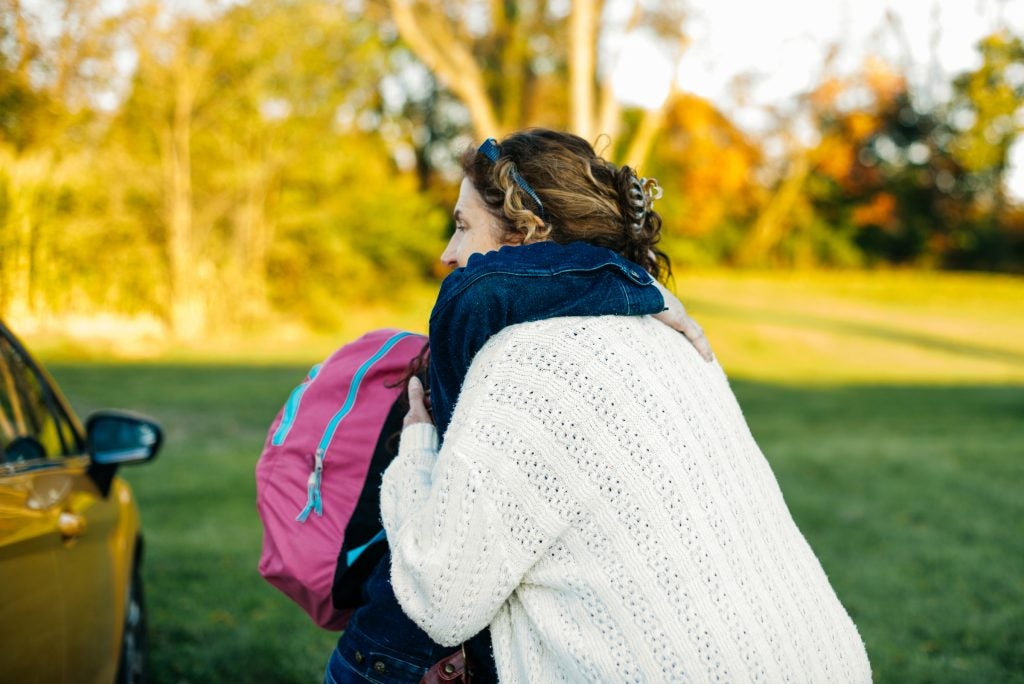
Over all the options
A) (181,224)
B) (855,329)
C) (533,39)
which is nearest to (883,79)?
(855,329)

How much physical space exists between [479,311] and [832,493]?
7832mm

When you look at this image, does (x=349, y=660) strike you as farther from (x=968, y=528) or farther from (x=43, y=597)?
(x=968, y=528)

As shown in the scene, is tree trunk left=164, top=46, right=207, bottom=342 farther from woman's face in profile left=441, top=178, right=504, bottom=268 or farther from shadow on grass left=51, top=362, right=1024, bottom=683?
woman's face in profile left=441, top=178, right=504, bottom=268

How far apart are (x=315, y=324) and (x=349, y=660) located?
22.4 meters

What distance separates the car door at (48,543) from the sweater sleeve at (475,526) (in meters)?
0.93

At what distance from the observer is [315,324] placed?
24.3 meters

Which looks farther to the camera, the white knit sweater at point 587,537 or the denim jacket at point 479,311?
the denim jacket at point 479,311

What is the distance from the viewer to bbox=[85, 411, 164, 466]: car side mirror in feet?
11.1

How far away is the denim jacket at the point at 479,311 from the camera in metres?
2.01

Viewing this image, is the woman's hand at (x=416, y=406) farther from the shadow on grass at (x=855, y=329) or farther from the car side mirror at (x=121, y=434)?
the shadow on grass at (x=855, y=329)

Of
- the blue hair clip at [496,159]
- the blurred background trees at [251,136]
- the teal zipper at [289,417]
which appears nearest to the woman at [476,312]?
the blue hair clip at [496,159]

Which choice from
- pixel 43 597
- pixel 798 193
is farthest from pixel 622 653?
pixel 798 193

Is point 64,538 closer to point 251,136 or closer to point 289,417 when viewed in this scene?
point 289,417

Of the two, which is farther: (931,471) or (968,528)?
(931,471)
